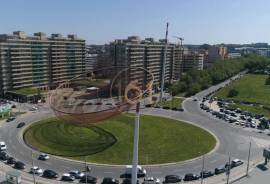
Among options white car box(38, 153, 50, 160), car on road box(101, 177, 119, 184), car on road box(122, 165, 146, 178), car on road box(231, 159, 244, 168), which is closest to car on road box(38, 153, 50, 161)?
white car box(38, 153, 50, 160)

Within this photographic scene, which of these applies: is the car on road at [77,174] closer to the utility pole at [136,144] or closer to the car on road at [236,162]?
the utility pole at [136,144]

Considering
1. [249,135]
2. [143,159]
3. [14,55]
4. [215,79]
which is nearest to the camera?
[143,159]

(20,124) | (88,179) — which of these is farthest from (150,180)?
(20,124)

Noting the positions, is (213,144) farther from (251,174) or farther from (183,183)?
(183,183)

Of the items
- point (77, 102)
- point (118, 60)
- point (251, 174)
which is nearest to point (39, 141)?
point (77, 102)

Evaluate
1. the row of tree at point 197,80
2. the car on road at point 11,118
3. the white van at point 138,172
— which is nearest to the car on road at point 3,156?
the white van at point 138,172

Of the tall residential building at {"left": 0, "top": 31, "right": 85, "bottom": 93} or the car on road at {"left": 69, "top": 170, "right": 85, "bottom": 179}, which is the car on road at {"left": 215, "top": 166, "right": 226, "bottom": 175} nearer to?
the car on road at {"left": 69, "top": 170, "right": 85, "bottom": 179}
